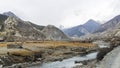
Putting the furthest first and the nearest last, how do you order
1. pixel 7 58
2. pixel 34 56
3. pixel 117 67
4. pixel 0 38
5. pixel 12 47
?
pixel 0 38
pixel 12 47
pixel 34 56
pixel 7 58
pixel 117 67

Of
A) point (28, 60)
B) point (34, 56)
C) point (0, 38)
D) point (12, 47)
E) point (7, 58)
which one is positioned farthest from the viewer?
point (0, 38)

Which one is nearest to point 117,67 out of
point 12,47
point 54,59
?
point 54,59

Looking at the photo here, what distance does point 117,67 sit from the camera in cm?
4962

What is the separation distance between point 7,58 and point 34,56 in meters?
12.6

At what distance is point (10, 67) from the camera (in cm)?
6844

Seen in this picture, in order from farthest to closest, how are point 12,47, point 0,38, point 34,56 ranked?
point 0,38 → point 12,47 → point 34,56

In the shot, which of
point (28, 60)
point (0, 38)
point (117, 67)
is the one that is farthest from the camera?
point (0, 38)

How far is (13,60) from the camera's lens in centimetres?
A: 7781

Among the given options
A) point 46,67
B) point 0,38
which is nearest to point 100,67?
point 46,67

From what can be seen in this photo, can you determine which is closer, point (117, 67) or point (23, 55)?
point (117, 67)

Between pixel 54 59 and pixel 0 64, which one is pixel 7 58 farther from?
pixel 54 59

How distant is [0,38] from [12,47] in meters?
67.0

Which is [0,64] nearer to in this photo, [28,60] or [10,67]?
[10,67]

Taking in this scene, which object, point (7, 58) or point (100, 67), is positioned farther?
point (7, 58)
